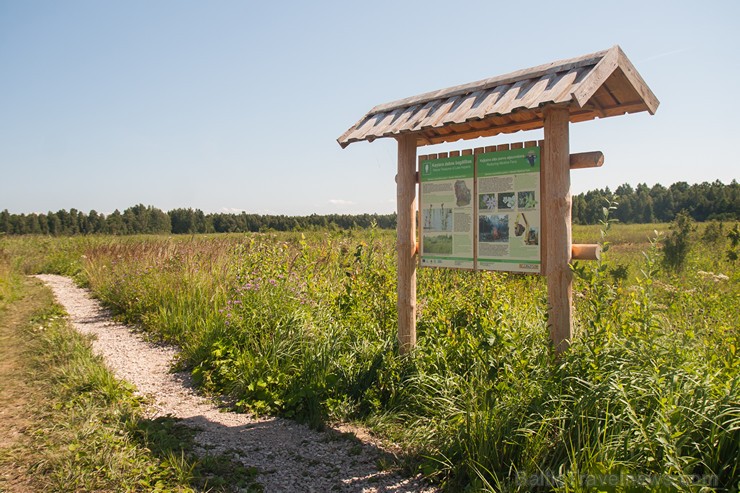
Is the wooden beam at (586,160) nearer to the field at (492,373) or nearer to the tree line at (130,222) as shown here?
the field at (492,373)

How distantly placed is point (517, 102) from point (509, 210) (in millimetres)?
903

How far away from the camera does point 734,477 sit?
2461 millimetres

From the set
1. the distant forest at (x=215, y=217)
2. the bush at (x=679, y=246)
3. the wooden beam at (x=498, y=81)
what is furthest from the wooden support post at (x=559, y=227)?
the distant forest at (x=215, y=217)

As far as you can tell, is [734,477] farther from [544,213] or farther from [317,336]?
[317,336]

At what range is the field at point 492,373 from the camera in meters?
2.65

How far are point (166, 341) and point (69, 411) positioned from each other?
124 inches

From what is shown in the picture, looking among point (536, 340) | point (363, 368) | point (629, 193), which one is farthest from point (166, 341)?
point (629, 193)

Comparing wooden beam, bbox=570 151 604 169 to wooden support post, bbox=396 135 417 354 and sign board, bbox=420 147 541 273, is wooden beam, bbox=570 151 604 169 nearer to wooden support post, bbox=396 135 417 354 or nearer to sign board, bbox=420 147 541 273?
sign board, bbox=420 147 541 273

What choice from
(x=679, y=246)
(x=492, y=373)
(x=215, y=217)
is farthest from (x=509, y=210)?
(x=215, y=217)

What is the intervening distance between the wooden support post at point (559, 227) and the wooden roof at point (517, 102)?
0.22m

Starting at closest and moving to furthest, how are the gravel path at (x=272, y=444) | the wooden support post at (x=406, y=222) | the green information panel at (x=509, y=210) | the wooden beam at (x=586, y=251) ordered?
1. the gravel path at (x=272, y=444)
2. the wooden beam at (x=586, y=251)
3. the green information panel at (x=509, y=210)
4. the wooden support post at (x=406, y=222)

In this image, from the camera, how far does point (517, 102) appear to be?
3707 mm

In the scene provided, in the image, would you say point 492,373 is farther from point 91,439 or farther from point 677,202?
point 677,202

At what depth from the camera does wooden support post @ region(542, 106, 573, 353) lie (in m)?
3.62
